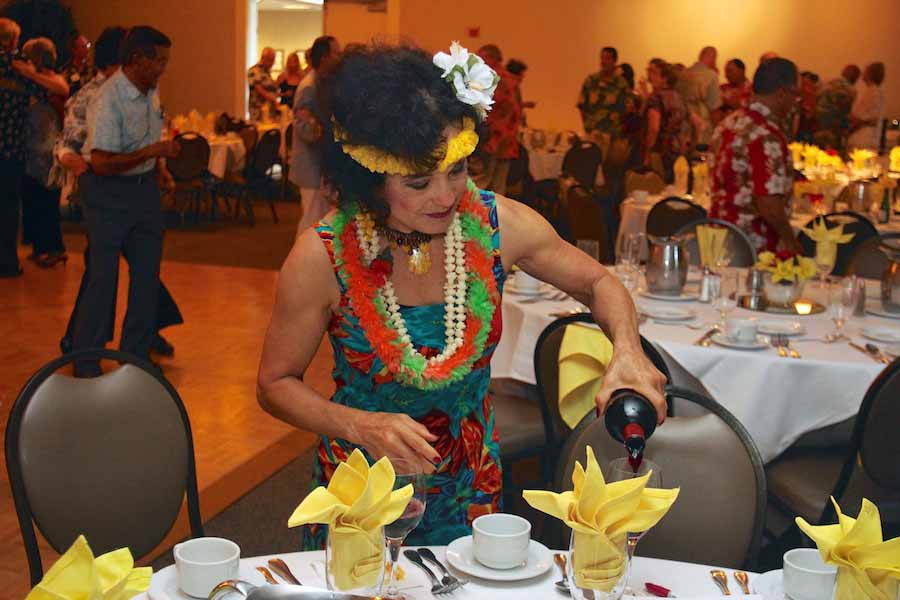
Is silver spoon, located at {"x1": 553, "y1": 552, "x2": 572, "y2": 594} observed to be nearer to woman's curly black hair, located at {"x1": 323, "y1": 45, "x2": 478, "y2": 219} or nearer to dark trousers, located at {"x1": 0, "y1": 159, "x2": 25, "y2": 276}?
woman's curly black hair, located at {"x1": 323, "y1": 45, "x2": 478, "y2": 219}

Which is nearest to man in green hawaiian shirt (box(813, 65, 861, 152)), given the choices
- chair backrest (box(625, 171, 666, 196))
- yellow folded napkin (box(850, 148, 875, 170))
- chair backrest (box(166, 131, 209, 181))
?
yellow folded napkin (box(850, 148, 875, 170))

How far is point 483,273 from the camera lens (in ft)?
7.48

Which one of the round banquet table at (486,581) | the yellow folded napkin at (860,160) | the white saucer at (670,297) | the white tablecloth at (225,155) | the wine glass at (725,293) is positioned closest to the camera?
the round banquet table at (486,581)

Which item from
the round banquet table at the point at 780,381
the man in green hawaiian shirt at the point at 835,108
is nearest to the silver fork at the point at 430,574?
the round banquet table at the point at 780,381

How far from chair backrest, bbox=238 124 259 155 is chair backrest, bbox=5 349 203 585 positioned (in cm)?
932

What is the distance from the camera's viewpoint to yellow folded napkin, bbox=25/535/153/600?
137 cm

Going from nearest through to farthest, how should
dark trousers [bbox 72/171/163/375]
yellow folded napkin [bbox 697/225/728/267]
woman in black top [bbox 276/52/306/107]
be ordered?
yellow folded napkin [bbox 697/225/728/267], dark trousers [bbox 72/171/163/375], woman in black top [bbox 276/52/306/107]

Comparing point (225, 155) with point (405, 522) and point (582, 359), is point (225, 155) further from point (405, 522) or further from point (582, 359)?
point (405, 522)

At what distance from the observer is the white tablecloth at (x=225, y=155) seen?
11133 mm

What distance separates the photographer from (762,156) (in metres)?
4.99

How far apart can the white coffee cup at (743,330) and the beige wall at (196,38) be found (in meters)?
13.5

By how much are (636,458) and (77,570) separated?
781 mm

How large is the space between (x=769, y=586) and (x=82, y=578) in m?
1.04

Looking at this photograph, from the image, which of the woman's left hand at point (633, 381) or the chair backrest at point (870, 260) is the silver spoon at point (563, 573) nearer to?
the woman's left hand at point (633, 381)
